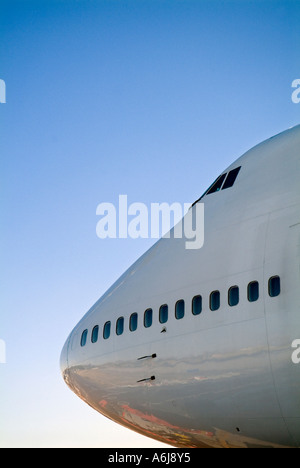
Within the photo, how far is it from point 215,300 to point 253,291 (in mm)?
1007

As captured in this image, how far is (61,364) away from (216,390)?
6656 millimetres

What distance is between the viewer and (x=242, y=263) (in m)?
12.6

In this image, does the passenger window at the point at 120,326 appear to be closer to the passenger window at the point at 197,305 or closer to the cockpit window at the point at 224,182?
the passenger window at the point at 197,305

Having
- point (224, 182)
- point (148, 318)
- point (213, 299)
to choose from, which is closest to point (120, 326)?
point (148, 318)

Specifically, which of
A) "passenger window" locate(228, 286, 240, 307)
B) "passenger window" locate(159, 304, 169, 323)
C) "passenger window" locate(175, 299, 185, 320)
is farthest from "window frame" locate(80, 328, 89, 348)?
"passenger window" locate(228, 286, 240, 307)

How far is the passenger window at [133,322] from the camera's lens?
14812mm

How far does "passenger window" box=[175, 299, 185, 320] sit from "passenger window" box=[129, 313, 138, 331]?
1.52 metres

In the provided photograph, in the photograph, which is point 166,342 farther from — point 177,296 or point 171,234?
point 171,234

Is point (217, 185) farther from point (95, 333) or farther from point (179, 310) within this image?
point (95, 333)

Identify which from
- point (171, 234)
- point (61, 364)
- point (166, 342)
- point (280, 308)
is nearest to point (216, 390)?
point (166, 342)

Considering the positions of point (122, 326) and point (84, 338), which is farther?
point (84, 338)

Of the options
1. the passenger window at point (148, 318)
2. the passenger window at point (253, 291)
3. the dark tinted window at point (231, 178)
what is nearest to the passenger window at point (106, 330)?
the passenger window at point (148, 318)

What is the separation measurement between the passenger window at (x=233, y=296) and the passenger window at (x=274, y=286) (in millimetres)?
759

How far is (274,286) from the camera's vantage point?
38.6 ft
